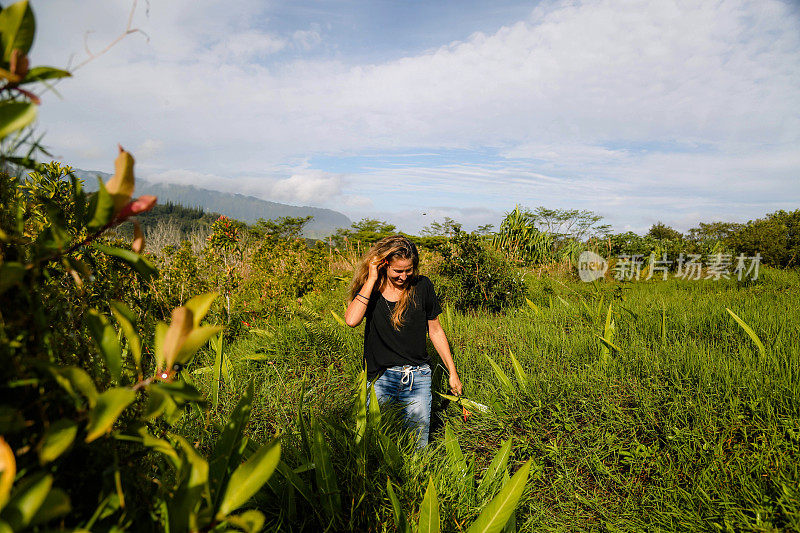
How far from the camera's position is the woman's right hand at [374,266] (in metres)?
2.95

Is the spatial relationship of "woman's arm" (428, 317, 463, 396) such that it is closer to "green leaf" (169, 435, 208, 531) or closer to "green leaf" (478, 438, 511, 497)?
"green leaf" (478, 438, 511, 497)

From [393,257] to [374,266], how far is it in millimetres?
145

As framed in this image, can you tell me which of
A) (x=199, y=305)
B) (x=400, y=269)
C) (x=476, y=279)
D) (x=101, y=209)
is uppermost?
(x=101, y=209)

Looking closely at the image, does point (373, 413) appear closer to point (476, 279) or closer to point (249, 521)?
point (249, 521)

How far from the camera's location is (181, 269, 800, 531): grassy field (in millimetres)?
1956

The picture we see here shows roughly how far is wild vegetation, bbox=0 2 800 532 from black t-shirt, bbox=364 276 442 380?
0.37 m

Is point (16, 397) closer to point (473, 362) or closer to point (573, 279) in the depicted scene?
point (473, 362)

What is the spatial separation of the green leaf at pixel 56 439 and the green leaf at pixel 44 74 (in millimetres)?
460

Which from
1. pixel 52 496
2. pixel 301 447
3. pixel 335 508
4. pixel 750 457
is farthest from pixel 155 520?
pixel 750 457

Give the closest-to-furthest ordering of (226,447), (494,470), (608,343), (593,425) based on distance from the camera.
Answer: (226,447) → (494,470) → (593,425) → (608,343)

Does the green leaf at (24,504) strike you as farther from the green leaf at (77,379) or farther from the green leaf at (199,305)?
the green leaf at (199,305)

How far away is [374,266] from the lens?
9.66 ft

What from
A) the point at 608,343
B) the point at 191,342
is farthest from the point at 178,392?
the point at 608,343
